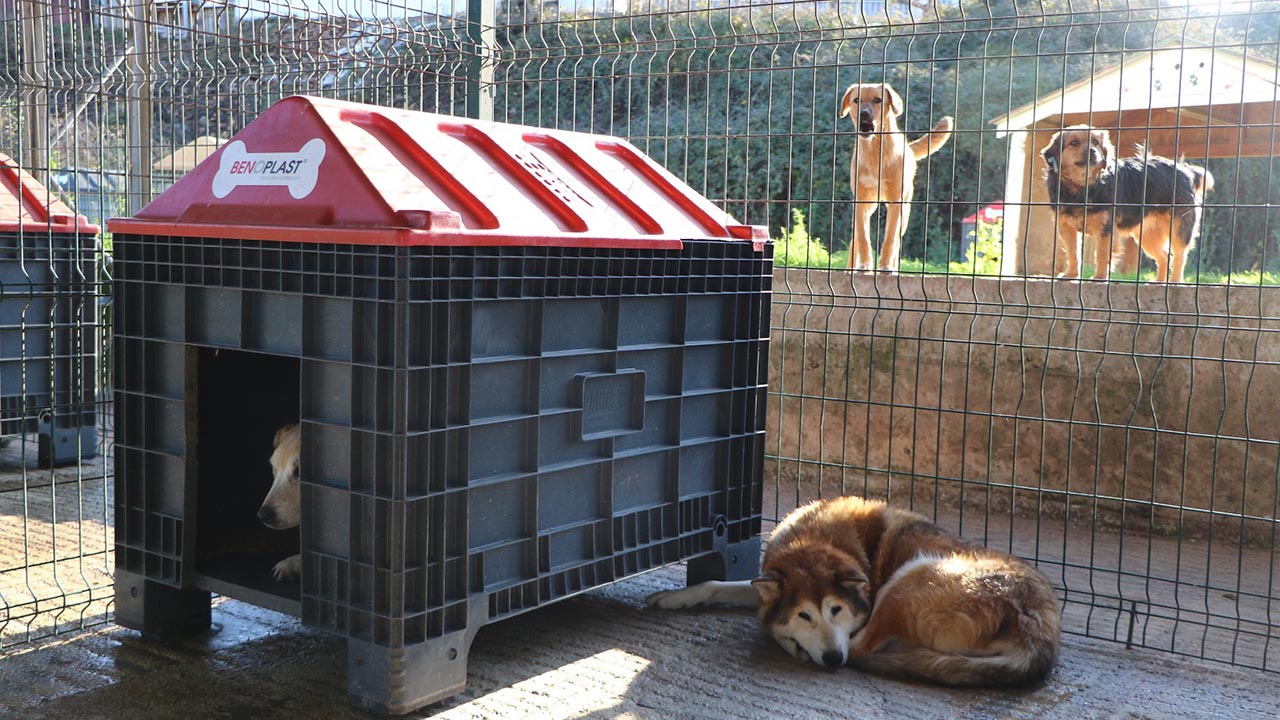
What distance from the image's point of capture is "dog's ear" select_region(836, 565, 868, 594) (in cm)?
389

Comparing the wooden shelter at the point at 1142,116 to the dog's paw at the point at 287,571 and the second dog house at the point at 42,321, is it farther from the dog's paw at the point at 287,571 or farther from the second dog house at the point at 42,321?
the second dog house at the point at 42,321

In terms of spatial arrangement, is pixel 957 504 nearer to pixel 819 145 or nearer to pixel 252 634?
pixel 252 634

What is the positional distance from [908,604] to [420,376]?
1935mm

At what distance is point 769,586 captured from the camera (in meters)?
3.98

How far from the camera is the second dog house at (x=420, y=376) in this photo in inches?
123

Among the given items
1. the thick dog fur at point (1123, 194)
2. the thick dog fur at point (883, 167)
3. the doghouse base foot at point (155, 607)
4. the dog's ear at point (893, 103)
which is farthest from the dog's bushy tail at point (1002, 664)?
the dog's ear at point (893, 103)

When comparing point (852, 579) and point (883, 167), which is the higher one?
point (883, 167)

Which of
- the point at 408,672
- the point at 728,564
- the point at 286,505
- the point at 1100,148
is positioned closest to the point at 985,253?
the point at 1100,148

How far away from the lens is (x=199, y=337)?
3.59 metres

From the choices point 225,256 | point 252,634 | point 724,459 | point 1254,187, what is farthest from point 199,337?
point 1254,187

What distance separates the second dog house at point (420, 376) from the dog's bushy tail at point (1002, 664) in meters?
1.03

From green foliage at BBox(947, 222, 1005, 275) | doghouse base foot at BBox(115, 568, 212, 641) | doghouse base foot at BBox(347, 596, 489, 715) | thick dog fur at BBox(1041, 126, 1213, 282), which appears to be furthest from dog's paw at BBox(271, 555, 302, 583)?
thick dog fur at BBox(1041, 126, 1213, 282)

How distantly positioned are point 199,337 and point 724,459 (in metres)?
2.06

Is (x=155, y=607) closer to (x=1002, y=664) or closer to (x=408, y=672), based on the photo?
(x=408, y=672)
